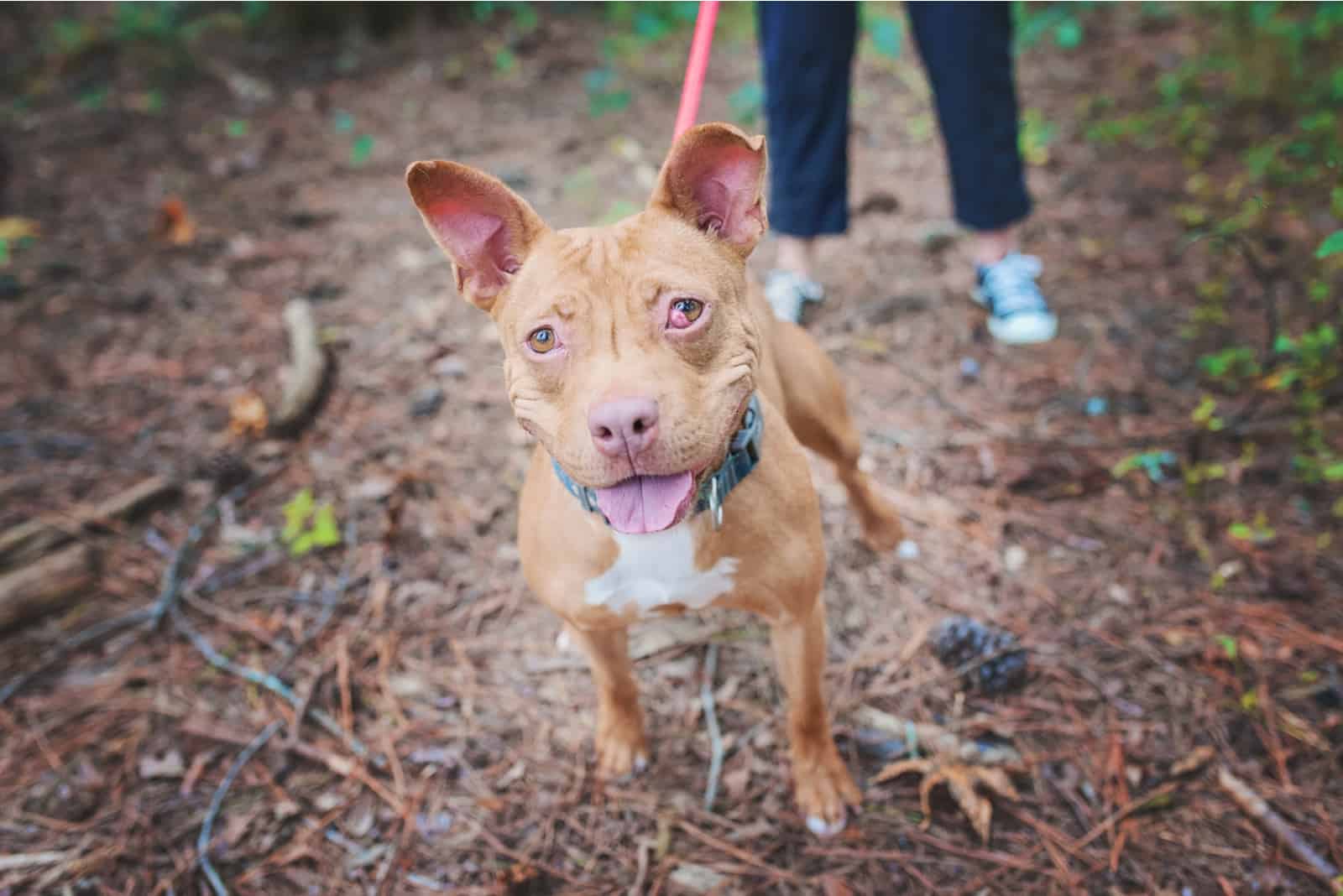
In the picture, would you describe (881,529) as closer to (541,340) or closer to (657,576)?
(657,576)

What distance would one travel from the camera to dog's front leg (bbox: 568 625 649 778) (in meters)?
2.72

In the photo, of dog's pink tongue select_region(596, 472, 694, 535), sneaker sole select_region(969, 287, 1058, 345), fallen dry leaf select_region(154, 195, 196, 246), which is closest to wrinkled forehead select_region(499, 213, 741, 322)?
dog's pink tongue select_region(596, 472, 694, 535)

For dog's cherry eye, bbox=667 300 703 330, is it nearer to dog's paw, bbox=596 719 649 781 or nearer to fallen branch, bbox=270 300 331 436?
dog's paw, bbox=596 719 649 781

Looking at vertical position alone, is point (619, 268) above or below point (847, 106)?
above

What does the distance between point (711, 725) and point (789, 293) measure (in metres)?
2.44

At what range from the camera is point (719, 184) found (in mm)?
2064

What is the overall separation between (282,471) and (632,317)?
9.27 feet

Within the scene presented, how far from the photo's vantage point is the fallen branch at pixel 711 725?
9.39ft

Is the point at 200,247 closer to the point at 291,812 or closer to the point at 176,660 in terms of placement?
the point at 176,660

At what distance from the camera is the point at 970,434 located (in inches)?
157

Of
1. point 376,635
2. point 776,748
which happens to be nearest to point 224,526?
point 376,635

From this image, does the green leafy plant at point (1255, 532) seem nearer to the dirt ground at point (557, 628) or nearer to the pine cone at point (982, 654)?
the dirt ground at point (557, 628)

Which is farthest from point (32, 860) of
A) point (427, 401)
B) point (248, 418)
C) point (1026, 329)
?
point (1026, 329)

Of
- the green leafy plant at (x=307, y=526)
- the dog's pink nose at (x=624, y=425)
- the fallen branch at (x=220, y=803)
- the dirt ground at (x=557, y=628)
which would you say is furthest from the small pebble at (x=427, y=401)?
the dog's pink nose at (x=624, y=425)
